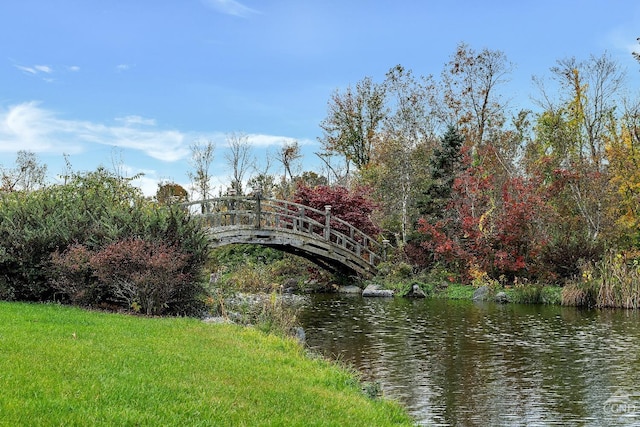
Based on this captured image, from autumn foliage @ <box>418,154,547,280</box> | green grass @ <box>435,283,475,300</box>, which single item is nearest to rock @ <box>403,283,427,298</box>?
green grass @ <box>435,283,475,300</box>

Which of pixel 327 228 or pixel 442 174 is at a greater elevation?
pixel 442 174

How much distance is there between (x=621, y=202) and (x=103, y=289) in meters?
17.9

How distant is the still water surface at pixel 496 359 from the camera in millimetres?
7406

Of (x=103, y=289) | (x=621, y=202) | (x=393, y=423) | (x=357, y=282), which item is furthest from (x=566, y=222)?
(x=393, y=423)

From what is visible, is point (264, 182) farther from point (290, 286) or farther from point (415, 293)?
point (415, 293)

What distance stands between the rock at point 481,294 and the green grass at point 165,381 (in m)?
12.3

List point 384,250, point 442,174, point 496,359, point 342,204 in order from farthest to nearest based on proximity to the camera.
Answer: point 342,204, point 384,250, point 442,174, point 496,359

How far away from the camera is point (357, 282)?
24.6 meters

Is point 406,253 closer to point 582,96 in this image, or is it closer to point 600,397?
point 582,96

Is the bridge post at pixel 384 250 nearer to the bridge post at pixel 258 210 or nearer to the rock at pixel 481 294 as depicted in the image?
the rock at pixel 481 294

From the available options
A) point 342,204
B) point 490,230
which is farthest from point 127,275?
point 342,204

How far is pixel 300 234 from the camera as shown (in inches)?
875

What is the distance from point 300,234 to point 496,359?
12550 millimetres

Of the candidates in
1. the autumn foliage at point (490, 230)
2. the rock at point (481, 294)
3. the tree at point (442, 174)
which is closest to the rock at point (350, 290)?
the autumn foliage at point (490, 230)
